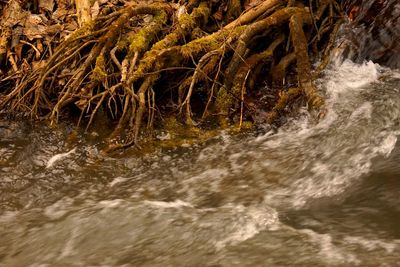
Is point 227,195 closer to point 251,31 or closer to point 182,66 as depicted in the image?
point 182,66

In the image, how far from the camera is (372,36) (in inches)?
225

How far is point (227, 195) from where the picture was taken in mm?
3857

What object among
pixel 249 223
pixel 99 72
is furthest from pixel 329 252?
pixel 99 72

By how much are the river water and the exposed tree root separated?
15.2 inches

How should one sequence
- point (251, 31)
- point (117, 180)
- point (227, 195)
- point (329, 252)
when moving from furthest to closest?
point (251, 31)
point (117, 180)
point (227, 195)
point (329, 252)

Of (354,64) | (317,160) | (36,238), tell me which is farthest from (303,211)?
(354,64)

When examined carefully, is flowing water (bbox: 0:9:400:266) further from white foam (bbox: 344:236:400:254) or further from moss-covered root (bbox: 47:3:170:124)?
moss-covered root (bbox: 47:3:170:124)

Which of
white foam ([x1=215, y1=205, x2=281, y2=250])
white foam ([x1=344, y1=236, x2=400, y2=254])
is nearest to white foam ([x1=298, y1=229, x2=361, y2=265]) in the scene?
white foam ([x1=344, y1=236, x2=400, y2=254])

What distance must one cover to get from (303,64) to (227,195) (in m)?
1.99

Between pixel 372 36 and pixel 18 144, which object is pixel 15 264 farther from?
pixel 372 36

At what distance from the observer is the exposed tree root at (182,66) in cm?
508

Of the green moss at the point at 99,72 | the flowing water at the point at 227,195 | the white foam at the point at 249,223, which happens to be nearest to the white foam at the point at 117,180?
the flowing water at the point at 227,195

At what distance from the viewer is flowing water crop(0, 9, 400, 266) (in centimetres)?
304

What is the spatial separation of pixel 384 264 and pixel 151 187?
2.10 meters
